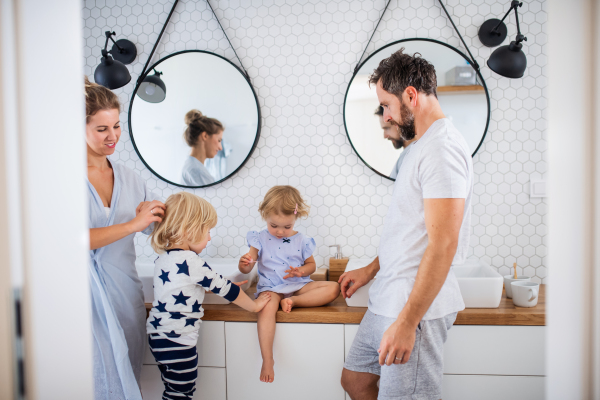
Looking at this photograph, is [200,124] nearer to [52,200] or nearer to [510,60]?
[510,60]

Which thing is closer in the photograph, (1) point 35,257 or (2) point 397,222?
(1) point 35,257

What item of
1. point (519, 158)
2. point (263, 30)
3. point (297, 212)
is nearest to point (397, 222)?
point (297, 212)

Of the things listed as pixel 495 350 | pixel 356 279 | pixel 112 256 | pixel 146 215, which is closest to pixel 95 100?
pixel 146 215

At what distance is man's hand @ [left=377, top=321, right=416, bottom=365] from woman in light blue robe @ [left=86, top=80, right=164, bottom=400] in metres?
0.91

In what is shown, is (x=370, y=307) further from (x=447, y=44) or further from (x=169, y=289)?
(x=447, y=44)

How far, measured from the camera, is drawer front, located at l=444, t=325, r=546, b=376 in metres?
1.58

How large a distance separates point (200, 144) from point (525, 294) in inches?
66.2

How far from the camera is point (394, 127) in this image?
6.48 ft

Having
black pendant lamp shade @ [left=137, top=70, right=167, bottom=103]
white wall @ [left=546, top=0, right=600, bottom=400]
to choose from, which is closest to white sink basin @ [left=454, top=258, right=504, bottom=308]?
white wall @ [left=546, top=0, right=600, bottom=400]

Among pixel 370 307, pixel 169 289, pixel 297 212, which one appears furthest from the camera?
pixel 297 212

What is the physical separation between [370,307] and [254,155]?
109 cm

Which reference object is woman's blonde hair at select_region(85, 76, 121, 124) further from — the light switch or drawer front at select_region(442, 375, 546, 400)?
the light switch

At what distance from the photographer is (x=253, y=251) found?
1.91 m

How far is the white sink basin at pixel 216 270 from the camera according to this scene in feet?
5.75
